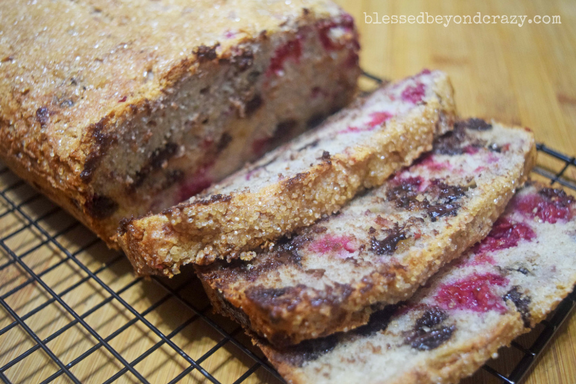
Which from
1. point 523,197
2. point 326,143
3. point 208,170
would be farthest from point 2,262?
point 523,197

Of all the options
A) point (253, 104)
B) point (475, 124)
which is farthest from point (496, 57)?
point (253, 104)

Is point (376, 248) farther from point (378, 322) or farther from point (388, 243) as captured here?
point (378, 322)

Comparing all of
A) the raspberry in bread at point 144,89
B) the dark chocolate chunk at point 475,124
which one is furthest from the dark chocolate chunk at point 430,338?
the raspberry in bread at point 144,89

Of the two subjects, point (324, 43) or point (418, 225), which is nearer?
point (418, 225)

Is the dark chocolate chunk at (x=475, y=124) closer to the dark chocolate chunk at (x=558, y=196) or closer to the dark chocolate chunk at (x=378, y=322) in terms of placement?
the dark chocolate chunk at (x=558, y=196)

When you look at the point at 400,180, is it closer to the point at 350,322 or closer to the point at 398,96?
the point at 398,96
